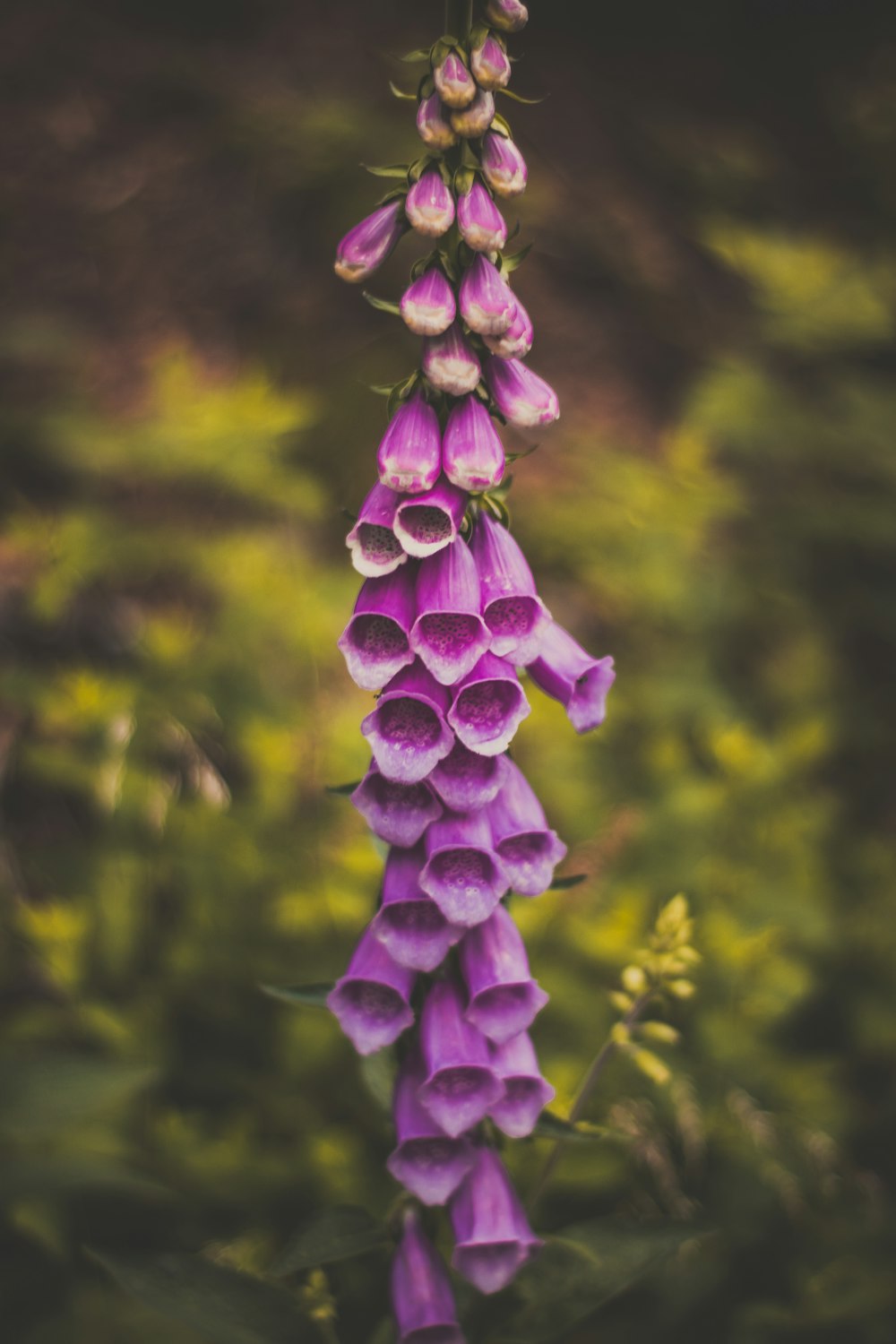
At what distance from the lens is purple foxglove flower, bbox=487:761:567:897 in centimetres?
128

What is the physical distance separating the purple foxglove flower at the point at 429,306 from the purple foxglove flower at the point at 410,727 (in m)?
0.41

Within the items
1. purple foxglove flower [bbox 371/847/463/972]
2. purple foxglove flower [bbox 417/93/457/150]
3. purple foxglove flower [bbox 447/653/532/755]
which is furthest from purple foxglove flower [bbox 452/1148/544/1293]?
purple foxglove flower [bbox 417/93/457/150]

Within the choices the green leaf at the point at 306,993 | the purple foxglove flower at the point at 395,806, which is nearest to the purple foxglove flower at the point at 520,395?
the purple foxglove flower at the point at 395,806

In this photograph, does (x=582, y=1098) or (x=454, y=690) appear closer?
(x=454, y=690)

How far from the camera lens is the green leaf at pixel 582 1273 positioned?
52.2 inches

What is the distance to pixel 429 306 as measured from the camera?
3.61 ft

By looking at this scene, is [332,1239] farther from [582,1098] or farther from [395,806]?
[395,806]

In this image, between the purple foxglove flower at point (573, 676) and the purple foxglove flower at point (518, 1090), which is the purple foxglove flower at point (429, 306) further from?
the purple foxglove flower at point (518, 1090)

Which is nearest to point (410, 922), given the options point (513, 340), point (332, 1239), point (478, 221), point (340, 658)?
point (332, 1239)

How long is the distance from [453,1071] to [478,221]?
105cm

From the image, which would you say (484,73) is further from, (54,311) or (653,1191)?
(54,311)

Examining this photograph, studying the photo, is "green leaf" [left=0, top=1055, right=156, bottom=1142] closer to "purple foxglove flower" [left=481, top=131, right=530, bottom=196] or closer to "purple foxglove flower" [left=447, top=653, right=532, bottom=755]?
"purple foxglove flower" [left=447, top=653, right=532, bottom=755]

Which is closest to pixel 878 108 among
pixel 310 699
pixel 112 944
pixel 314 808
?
pixel 310 699

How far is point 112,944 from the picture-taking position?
2379 mm
